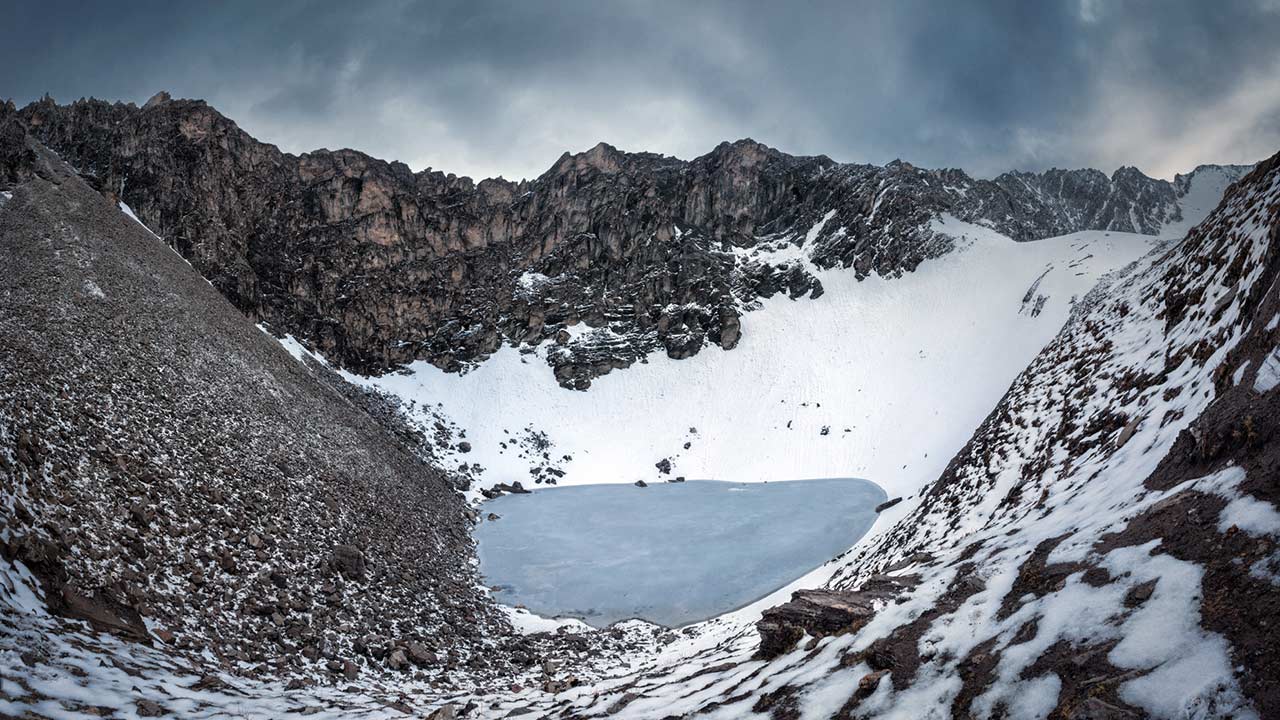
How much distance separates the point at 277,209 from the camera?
207 ft

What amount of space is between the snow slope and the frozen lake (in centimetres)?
659

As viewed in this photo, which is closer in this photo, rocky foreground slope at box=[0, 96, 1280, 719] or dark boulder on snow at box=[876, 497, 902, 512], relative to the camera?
rocky foreground slope at box=[0, 96, 1280, 719]

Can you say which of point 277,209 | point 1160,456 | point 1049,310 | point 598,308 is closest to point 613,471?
point 598,308

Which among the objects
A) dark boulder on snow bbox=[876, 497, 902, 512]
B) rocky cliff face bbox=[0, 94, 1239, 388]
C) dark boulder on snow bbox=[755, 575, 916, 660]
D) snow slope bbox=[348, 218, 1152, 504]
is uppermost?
rocky cliff face bbox=[0, 94, 1239, 388]

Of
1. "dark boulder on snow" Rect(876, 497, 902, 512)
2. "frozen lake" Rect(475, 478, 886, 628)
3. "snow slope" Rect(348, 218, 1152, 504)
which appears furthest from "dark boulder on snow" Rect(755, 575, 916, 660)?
"snow slope" Rect(348, 218, 1152, 504)

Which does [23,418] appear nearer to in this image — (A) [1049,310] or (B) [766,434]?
(B) [766,434]

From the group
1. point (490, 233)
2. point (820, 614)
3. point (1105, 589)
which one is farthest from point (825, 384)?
point (1105, 589)

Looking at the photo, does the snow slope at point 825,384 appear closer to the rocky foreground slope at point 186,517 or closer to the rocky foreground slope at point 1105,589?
the rocky foreground slope at point 186,517

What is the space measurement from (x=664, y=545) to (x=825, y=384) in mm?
34089

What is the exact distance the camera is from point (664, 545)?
92.0 ft

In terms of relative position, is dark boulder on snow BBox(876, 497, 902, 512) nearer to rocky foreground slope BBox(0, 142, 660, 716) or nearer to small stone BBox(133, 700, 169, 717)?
rocky foreground slope BBox(0, 142, 660, 716)

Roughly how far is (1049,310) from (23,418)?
53.7 meters

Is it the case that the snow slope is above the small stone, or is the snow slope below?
above

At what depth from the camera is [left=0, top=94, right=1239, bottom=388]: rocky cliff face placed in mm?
53156
